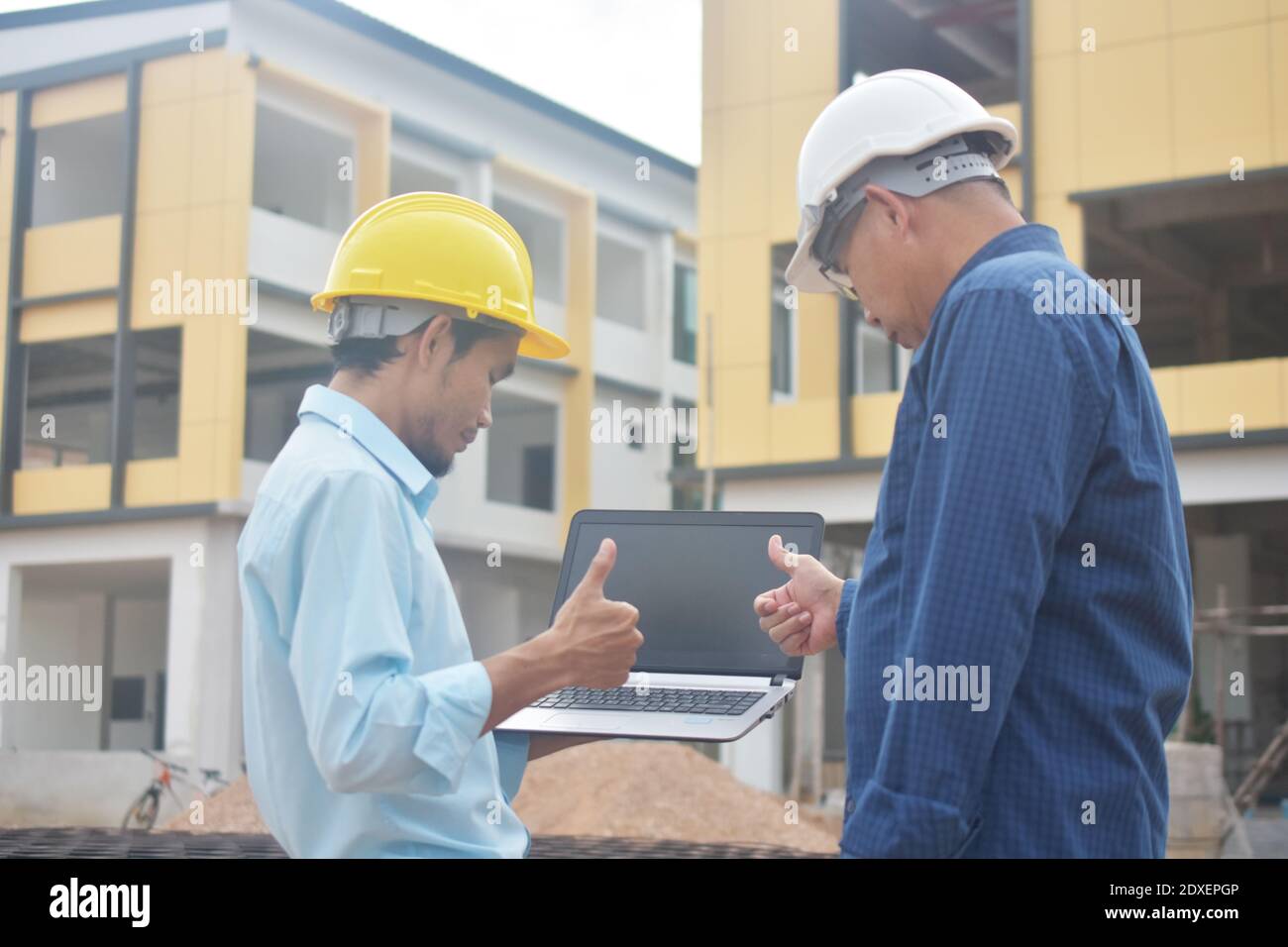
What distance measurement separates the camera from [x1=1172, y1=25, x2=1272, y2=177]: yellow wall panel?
12914mm

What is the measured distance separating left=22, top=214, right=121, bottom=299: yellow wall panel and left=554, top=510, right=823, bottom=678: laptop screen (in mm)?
16239

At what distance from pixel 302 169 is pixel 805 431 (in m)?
8.46

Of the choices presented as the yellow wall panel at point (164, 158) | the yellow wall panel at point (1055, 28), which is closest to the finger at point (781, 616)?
the yellow wall panel at point (1055, 28)

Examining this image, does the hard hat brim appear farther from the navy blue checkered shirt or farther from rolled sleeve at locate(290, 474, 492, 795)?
the navy blue checkered shirt

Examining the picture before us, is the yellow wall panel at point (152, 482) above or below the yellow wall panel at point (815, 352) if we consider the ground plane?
below

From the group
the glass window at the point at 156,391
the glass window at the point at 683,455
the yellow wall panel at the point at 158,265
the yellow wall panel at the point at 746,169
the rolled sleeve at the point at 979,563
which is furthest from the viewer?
the glass window at the point at 683,455

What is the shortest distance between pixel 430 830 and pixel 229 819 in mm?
11645

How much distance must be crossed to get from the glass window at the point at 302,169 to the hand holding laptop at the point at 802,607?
1658cm

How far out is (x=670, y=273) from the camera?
24.5 metres

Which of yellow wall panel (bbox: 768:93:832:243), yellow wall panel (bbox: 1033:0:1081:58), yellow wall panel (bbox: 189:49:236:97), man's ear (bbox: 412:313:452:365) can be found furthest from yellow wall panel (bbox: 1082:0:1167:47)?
man's ear (bbox: 412:313:452:365)

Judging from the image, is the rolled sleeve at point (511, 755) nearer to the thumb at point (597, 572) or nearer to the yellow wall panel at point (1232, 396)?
the thumb at point (597, 572)

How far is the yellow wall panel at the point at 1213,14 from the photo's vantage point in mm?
12844

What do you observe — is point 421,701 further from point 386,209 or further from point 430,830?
point 386,209

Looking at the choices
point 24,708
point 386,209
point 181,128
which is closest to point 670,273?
point 181,128
